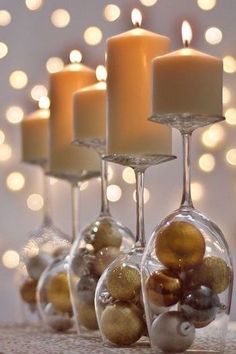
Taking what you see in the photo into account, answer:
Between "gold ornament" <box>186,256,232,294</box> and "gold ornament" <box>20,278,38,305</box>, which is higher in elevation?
"gold ornament" <box>186,256,232,294</box>

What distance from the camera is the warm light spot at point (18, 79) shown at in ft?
5.57

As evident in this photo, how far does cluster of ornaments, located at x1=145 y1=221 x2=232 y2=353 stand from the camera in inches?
34.8

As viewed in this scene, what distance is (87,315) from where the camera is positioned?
1.11 m

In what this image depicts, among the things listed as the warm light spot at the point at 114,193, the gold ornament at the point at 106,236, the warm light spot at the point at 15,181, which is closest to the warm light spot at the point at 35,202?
the warm light spot at the point at 15,181

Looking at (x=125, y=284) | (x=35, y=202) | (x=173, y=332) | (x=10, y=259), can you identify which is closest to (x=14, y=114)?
(x=35, y=202)

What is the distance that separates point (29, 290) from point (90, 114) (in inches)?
14.0

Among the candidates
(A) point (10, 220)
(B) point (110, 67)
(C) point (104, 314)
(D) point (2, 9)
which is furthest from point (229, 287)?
(D) point (2, 9)

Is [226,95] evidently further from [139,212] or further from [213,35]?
[139,212]

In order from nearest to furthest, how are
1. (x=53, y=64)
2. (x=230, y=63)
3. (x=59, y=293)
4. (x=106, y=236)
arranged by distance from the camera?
(x=106, y=236) < (x=59, y=293) < (x=230, y=63) < (x=53, y=64)

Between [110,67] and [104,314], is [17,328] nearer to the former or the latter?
[104,314]

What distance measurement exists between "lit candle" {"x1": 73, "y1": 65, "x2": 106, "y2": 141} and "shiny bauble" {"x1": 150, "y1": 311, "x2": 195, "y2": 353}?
331mm

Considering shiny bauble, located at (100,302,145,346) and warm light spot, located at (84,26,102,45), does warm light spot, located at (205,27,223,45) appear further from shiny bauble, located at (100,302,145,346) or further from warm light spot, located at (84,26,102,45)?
shiny bauble, located at (100,302,145,346)

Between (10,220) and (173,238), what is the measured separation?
2.77 ft

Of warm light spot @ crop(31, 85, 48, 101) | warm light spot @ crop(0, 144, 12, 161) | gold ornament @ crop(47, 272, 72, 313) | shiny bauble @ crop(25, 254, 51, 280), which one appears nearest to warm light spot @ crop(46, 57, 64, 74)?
warm light spot @ crop(31, 85, 48, 101)
